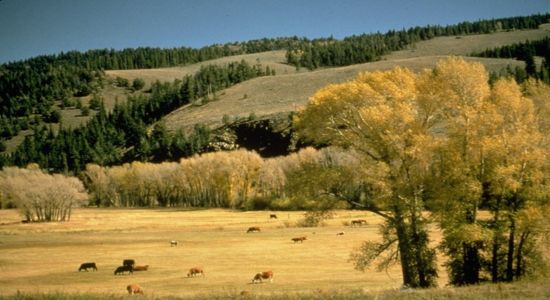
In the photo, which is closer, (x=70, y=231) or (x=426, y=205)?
(x=426, y=205)

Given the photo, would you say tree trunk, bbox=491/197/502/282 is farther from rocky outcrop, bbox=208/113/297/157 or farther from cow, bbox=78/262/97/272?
Result: rocky outcrop, bbox=208/113/297/157

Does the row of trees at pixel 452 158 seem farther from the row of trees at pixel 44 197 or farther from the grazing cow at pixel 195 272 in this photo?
the row of trees at pixel 44 197

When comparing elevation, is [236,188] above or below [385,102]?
below

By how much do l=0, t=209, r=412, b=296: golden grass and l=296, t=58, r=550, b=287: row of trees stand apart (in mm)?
5178

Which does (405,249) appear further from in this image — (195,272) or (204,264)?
(204,264)

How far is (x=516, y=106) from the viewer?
2722 cm

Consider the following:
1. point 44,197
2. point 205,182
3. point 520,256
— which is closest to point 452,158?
point 520,256

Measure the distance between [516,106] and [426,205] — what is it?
6931 millimetres

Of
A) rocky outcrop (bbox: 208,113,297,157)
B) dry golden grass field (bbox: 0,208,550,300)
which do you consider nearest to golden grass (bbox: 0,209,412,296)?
dry golden grass field (bbox: 0,208,550,300)

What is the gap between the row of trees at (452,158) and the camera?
26.3m

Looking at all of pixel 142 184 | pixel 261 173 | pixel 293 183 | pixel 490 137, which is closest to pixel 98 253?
pixel 293 183

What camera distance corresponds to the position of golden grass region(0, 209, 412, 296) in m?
36.1

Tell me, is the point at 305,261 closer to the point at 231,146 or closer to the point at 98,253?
the point at 98,253

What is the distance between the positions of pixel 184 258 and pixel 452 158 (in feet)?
110
